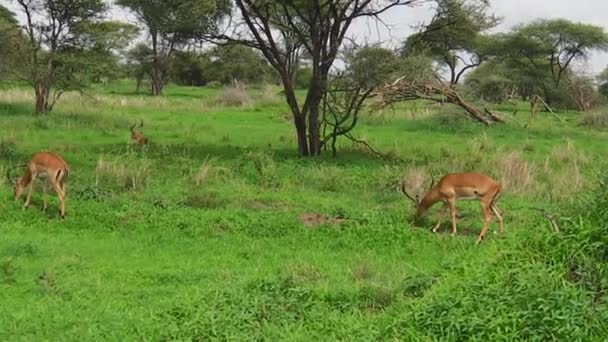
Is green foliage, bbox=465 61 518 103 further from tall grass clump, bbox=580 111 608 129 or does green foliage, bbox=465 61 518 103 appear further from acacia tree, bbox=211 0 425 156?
acacia tree, bbox=211 0 425 156

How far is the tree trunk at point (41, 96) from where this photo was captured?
21.4 metres

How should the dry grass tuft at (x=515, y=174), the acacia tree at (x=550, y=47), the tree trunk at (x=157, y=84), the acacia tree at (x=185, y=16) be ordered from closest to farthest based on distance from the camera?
the dry grass tuft at (x=515, y=174) → the acacia tree at (x=185, y=16) → the acacia tree at (x=550, y=47) → the tree trunk at (x=157, y=84)

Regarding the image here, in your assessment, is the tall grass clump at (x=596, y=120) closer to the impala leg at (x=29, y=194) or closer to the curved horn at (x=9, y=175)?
the curved horn at (x=9, y=175)

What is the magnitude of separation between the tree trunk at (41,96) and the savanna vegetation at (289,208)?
56mm

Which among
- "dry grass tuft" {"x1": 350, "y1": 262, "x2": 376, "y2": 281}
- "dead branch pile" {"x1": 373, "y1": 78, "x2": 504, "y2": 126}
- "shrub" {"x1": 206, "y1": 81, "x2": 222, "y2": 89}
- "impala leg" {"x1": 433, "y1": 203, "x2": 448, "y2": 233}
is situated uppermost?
"dead branch pile" {"x1": 373, "y1": 78, "x2": 504, "y2": 126}

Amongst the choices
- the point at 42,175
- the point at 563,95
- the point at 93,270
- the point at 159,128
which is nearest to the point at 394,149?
the point at 159,128

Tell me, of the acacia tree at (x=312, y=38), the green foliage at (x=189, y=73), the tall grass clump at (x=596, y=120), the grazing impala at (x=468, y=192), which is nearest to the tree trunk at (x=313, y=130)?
the acacia tree at (x=312, y=38)

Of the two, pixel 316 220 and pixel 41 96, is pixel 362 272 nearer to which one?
pixel 316 220

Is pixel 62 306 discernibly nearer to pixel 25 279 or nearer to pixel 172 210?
pixel 25 279

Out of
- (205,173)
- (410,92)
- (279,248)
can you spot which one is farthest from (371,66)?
(279,248)

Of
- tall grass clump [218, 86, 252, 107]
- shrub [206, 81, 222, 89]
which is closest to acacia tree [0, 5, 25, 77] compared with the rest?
tall grass clump [218, 86, 252, 107]

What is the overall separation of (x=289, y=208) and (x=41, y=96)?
14097mm

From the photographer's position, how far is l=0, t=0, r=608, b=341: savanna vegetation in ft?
16.9

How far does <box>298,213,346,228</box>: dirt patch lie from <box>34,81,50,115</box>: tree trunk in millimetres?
14256
